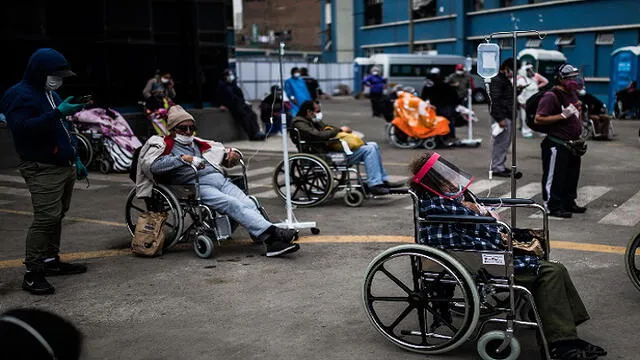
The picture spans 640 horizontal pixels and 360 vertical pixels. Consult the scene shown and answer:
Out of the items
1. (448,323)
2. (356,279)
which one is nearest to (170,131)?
(356,279)

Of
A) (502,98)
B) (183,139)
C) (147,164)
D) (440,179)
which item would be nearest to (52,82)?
(147,164)

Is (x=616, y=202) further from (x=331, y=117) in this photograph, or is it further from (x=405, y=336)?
(x=331, y=117)

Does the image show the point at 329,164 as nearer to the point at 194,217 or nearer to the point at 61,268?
the point at 194,217

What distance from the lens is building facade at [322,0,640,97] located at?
1134 inches

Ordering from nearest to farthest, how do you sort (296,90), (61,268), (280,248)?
1. (61,268)
2. (280,248)
3. (296,90)

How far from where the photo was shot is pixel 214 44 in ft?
57.0

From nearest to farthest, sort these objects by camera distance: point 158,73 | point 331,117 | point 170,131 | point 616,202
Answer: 1. point 170,131
2. point 616,202
3. point 158,73
4. point 331,117

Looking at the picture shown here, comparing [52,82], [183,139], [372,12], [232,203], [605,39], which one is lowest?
[232,203]

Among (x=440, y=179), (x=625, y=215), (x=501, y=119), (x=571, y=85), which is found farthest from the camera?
(x=501, y=119)

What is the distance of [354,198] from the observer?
931cm

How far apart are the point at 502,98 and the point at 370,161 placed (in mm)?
3472

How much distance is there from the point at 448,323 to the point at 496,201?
3.43ft

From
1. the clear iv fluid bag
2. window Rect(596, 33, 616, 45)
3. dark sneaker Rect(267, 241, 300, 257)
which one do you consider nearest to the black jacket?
the clear iv fluid bag

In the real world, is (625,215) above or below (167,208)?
below
